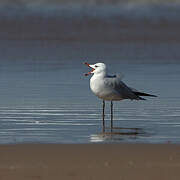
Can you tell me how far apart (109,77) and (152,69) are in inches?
221

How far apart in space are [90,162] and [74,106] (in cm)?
373

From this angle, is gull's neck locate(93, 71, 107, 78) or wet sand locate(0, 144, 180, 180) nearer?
wet sand locate(0, 144, 180, 180)

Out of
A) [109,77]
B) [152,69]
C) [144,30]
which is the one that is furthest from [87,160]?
Answer: [144,30]

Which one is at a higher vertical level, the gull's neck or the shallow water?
the gull's neck

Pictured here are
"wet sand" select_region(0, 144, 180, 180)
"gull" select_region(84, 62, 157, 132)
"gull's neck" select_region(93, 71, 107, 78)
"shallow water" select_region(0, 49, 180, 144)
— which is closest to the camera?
"wet sand" select_region(0, 144, 180, 180)

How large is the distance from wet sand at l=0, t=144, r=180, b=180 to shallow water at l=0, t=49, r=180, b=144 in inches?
17.6

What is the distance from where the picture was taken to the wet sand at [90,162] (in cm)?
748

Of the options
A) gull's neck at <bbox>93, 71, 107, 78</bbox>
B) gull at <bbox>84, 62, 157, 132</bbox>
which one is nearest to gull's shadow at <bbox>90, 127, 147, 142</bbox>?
gull at <bbox>84, 62, 157, 132</bbox>

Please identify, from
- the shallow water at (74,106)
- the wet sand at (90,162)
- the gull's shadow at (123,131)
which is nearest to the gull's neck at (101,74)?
the shallow water at (74,106)

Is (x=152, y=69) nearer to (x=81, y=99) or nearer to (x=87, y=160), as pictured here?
(x=81, y=99)

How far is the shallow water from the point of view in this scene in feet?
31.3

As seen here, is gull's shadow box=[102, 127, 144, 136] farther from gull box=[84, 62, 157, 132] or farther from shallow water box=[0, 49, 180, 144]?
gull box=[84, 62, 157, 132]

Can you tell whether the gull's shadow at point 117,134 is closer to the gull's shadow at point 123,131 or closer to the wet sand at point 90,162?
the gull's shadow at point 123,131

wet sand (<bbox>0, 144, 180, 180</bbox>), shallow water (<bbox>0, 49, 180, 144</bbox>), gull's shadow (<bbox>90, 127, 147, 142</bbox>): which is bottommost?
wet sand (<bbox>0, 144, 180, 180</bbox>)
